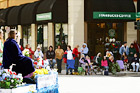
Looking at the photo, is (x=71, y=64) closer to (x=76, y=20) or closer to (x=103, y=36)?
(x=76, y=20)

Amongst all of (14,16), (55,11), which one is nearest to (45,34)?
(55,11)

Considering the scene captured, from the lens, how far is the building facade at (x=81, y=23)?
91.8ft

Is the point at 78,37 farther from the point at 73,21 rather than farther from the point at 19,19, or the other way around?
the point at 19,19

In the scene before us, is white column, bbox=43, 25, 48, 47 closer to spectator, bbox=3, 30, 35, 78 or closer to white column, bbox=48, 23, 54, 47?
white column, bbox=48, 23, 54, 47

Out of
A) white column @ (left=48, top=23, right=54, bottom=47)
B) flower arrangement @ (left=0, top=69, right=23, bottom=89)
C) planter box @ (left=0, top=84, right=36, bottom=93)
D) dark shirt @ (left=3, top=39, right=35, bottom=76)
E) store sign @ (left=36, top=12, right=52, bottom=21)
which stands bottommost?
planter box @ (left=0, top=84, right=36, bottom=93)

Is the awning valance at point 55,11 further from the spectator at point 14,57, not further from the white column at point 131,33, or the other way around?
the spectator at point 14,57

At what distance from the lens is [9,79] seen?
26.8 ft

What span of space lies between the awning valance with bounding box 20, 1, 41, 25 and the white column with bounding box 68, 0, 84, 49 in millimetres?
3336

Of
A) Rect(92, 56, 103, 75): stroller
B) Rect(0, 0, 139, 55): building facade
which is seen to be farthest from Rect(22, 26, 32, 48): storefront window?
Rect(92, 56, 103, 75): stroller

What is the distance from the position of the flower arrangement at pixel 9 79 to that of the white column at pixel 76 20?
2015 cm

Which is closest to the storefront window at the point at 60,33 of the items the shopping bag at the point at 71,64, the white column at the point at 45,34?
the white column at the point at 45,34

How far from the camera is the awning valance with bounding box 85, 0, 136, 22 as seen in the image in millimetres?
27734

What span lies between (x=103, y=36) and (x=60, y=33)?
10.7ft

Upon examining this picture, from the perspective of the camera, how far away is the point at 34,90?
8.61m
